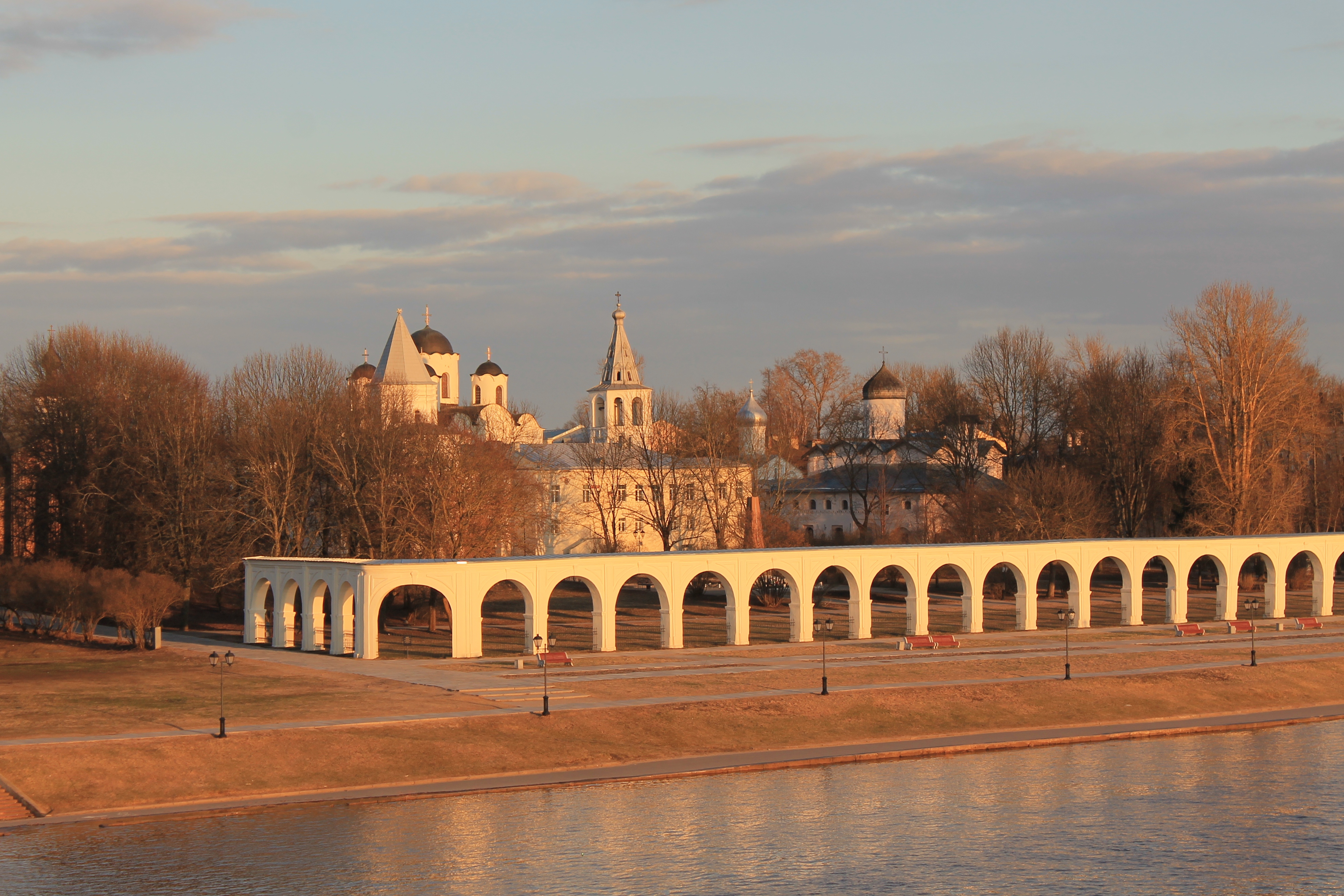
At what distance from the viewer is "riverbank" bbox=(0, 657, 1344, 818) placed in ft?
98.4

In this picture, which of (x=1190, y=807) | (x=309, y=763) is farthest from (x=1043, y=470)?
(x=309, y=763)

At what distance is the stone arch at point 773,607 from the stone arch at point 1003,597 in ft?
26.0

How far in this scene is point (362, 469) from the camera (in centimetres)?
6097

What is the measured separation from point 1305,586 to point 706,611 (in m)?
33.0

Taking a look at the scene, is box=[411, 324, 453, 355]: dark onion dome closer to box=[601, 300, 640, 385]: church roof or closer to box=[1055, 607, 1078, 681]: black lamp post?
box=[601, 300, 640, 385]: church roof

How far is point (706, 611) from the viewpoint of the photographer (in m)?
68.1

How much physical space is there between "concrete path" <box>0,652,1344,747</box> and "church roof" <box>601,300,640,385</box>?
4920cm

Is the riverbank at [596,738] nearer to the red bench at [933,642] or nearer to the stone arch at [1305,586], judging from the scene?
the red bench at [933,642]

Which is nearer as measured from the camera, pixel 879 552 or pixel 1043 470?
pixel 879 552

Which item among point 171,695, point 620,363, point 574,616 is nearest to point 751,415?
point 620,363

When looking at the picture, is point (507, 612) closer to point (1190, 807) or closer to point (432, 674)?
point (432, 674)

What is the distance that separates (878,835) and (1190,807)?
7.28 meters

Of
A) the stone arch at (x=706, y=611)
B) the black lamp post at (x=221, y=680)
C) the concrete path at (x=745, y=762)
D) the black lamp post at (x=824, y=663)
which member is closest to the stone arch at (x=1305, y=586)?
the concrete path at (x=745, y=762)

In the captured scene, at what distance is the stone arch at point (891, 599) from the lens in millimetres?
55812
